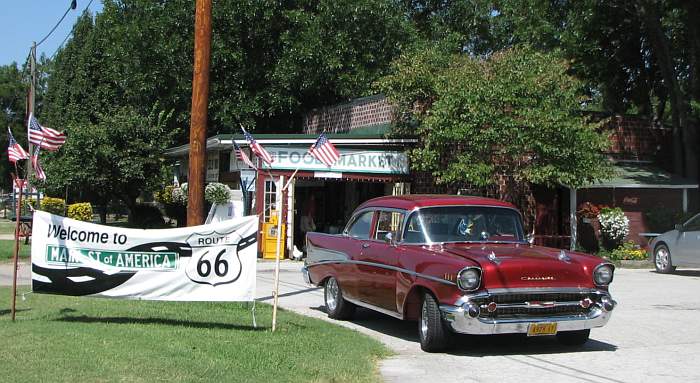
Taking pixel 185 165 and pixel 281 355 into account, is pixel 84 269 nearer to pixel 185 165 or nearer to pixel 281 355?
pixel 281 355

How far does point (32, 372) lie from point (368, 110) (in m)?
19.9

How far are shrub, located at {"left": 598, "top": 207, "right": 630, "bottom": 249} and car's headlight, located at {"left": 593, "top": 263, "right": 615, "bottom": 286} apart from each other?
46.6 feet

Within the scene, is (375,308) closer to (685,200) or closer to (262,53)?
(685,200)

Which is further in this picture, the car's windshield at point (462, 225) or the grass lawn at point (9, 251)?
the grass lawn at point (9, 251)

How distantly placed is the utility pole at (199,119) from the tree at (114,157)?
1623 centimetres

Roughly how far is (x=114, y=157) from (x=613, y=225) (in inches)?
679

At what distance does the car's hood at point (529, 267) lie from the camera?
8.02m

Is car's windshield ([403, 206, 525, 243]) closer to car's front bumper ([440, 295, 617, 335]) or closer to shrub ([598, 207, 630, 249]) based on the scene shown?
car's front bumper ([440, 295, 617, 335])

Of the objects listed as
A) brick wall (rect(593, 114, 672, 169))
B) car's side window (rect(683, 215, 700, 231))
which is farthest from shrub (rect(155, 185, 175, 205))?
car's side window (rect(683, 215, 700, 231))

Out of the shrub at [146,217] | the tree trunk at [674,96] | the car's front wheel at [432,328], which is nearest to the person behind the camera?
the car's front wheel at [432,328]

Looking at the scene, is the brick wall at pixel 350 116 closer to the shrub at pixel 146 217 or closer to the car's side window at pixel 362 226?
the shrub at pixel 146 217

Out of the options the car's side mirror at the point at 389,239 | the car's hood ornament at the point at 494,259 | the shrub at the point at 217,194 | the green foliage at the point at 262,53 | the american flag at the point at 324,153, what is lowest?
the car's hood ornament at the point at 494,259

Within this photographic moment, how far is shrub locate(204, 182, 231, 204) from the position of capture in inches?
865

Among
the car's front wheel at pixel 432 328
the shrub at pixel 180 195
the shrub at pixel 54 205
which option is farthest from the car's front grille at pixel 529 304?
the shrub at pixel 54 205
